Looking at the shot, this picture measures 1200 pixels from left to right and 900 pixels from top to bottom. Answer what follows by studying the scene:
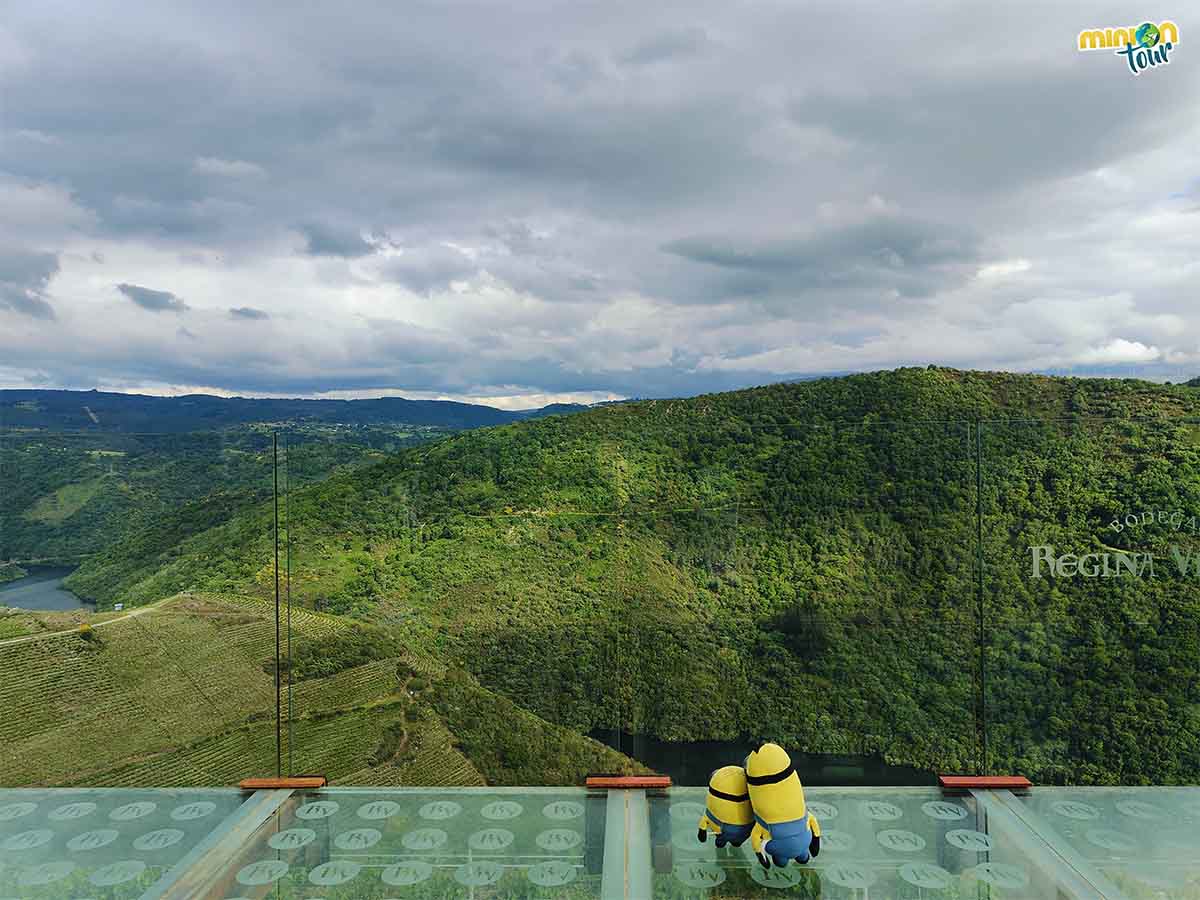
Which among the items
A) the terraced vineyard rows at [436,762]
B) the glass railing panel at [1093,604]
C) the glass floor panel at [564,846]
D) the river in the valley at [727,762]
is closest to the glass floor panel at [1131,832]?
the glass floor panel at [564,846]

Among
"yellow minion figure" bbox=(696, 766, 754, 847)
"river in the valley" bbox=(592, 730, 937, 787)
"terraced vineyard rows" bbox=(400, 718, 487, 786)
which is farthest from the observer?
"terraced vineyard rows" bbox=(400, 718, 487, 786)

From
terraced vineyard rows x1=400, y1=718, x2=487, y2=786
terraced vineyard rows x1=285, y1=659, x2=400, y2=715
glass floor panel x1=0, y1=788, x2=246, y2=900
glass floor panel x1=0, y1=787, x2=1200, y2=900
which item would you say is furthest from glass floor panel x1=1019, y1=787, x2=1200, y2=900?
glass floor panel x1=0, y1=788, x2=246, y2=900

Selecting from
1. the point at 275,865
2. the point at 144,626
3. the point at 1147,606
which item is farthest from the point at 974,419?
the point at 144,626

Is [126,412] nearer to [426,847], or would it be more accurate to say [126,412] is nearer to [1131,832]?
[426,847]

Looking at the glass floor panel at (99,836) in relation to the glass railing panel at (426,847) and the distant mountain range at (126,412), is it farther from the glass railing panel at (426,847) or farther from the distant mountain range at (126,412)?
A: the distant mountain range at (126,412)

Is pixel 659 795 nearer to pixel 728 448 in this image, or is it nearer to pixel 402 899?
pixel 402 899

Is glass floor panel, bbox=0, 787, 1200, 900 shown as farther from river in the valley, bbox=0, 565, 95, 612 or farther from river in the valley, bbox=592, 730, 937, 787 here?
river in the valley, bbox=0, 565, 95, 612

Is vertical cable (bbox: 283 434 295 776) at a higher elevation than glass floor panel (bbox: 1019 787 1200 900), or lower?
higher
